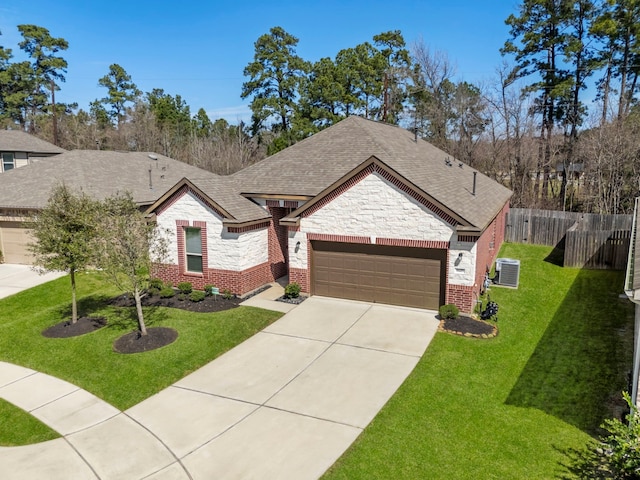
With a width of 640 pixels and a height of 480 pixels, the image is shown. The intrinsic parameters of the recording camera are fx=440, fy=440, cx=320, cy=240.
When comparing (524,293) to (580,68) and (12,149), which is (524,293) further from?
(12,149)

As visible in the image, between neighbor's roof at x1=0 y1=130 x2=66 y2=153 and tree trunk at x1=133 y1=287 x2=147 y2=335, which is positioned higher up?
neighbor's roof at x1=0 y1=130 x2=66 y2=153

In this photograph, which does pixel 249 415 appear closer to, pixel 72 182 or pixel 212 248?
pixel 212 248

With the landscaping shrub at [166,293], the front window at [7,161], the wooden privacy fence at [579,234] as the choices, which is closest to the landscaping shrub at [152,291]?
the landscaping shrub at [166,293]

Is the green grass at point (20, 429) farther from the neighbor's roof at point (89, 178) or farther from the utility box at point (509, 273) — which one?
the utility box at point (509, 273)

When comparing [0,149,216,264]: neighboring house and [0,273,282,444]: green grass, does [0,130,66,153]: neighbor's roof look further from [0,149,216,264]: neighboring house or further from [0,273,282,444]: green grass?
[0,273,282,444]: green grass

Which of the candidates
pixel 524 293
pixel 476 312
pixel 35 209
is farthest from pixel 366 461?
pixel 35 209

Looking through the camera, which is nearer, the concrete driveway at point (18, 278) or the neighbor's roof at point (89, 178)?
the concrete driveway at point (18, 278)

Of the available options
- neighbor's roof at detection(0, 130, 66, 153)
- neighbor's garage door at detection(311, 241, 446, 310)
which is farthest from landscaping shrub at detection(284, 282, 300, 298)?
neighbor's roof at detection(0, 130, 66, 153)
